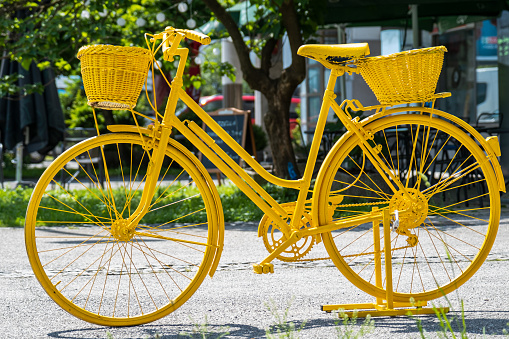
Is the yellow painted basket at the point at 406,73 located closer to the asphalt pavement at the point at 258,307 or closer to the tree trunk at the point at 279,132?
the asphalt pavement at the point at 258,307

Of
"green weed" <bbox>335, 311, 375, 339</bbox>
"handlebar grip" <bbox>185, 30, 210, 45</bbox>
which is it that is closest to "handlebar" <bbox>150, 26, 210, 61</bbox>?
"handlebar grip" <bbox>185, 30, 210, 45</bbox>

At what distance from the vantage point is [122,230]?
3092 millimetres

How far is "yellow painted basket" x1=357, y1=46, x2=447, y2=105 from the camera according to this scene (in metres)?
3.00

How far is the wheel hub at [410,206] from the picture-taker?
324cm

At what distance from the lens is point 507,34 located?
9633 mm

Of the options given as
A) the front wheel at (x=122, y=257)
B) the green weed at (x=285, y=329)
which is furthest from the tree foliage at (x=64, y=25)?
the green weed at (x=285, y=329)

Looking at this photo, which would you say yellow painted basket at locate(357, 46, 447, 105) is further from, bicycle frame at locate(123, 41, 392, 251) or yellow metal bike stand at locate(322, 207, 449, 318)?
yellow metal bike stand at locate(322, 207, 449, 318)

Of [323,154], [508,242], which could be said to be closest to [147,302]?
[508,242]

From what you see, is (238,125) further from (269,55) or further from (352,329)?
(352,329)

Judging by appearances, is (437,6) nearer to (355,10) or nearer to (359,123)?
(355,10)

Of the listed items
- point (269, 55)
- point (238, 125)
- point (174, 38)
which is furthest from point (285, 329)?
point (238, 125)

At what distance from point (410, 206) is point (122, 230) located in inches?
51.4

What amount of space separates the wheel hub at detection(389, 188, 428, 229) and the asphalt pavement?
43 cm

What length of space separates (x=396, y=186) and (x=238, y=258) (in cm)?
188
